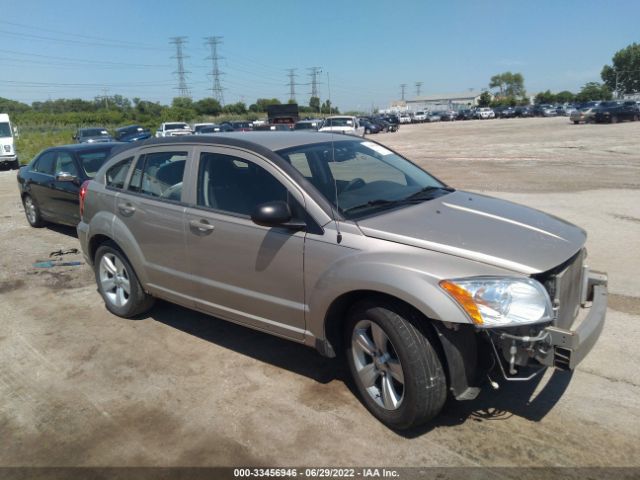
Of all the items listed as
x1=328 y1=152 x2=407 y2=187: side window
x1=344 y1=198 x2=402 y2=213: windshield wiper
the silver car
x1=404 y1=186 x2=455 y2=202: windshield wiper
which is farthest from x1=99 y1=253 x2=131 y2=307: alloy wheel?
x1=404 y1=186 x2=455 y2=202: windshield wiper

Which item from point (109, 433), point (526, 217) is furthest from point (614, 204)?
point (109, 433)

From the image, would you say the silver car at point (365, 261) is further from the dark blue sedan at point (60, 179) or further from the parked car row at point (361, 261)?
the dark blue sedan at point (60, 179)

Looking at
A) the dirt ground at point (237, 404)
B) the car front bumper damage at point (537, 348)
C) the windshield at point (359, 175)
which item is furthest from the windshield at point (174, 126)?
the car front bumper damage at point (537, 348)

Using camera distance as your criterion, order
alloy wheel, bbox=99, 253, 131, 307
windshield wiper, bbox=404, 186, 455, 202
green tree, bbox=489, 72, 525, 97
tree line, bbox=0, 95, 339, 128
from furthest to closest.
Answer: green tree, bbox=489, 72, 525, 97 < tree line, bbox=0, 95, 339, 128 < alloy wheel, bbox=99, 253, 131, 307 < windshield wiper, bbox=404, 186, 455, 202

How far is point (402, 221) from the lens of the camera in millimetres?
3359

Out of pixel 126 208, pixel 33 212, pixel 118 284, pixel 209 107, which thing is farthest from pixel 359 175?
pixel 209 107

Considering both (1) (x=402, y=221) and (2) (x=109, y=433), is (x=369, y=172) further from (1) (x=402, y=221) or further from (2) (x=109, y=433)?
(2) (x=109, y=433)

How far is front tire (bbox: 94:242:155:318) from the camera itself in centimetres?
499

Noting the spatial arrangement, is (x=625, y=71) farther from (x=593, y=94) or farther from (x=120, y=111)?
(x=120, y=111)

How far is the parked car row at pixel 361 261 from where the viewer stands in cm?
284

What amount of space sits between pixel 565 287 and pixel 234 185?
2.43 m

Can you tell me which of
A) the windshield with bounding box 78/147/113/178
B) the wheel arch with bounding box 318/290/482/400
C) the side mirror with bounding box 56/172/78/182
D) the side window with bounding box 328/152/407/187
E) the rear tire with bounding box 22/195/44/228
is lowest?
the rear tire with bounding box 22/195/44/228

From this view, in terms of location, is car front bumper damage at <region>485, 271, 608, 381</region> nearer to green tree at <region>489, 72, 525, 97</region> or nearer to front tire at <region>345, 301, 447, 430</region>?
front tire at <region>345, 301, 447, 430</region>

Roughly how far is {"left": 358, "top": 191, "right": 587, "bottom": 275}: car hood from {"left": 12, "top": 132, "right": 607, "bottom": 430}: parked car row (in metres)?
0.01
